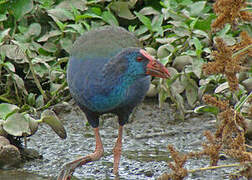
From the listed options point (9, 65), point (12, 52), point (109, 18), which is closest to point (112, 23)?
point (109, 18)

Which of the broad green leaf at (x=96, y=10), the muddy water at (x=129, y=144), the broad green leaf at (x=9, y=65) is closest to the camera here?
the muddy water at (x=129, y=144)

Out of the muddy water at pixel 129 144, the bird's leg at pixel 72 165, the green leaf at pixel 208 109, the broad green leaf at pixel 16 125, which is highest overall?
the broad green leaf at pixel 16 125

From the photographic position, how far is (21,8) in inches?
197

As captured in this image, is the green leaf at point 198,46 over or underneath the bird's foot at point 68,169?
over

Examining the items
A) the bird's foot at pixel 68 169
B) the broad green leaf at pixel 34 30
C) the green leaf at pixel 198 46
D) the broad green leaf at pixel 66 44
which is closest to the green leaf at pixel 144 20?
the green leaf at pixel 198 46

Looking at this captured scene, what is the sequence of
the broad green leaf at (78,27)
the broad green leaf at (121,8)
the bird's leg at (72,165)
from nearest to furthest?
the bird's leg at (72,165)
the broad green leaf at (78,27)
the broad green leaf at (121,8)

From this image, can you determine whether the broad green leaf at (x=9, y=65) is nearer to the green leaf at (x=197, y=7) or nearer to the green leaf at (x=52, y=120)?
the green leaf at (x=52, y=120)

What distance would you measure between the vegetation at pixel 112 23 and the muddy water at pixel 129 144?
154 mm

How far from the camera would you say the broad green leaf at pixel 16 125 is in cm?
377

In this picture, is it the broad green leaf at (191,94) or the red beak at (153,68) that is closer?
the red beak at (153,68)

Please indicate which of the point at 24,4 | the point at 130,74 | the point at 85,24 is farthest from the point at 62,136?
the point at 24,4

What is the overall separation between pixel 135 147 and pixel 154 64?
98 centimetres

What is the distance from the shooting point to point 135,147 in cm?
418

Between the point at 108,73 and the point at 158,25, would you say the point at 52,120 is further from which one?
the point at 158,25
